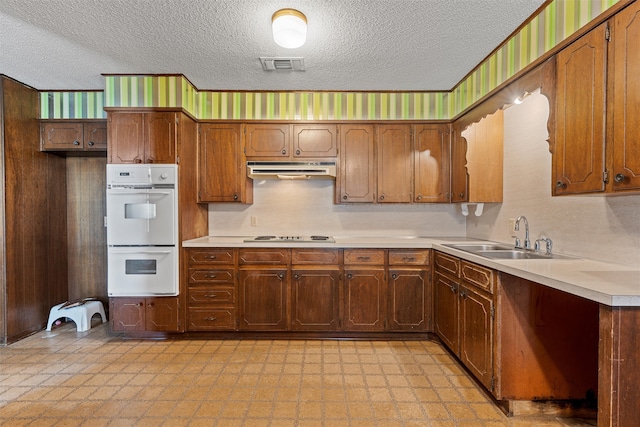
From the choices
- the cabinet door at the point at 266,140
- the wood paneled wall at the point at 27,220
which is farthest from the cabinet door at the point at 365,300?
the wood paneled wall at the point at 27,220

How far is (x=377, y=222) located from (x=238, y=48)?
226cm

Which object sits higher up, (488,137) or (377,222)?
(488,137)

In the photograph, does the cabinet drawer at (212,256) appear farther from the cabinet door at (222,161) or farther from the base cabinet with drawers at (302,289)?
the cabinet door at (222,161)

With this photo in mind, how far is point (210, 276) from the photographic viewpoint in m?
3.10

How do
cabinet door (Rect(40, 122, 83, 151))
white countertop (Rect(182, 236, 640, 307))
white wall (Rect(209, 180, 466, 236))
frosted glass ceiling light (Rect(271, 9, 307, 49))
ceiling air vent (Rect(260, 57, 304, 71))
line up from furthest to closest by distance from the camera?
white wall (Rect(209, 180, 466, 236)) → cabinet door (Rect(40, 122, 83, 151)) → ceiling air vent (Rect(260, 57, 304, 71)) → frosted glass ceiling light (Rect(271, 9, 307, 49)) → white countertop (Rect(182, 236, 640, 307))

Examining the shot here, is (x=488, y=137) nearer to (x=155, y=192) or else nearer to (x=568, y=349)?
(x=568, y=349)

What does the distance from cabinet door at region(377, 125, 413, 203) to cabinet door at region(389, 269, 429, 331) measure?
0.86 metres

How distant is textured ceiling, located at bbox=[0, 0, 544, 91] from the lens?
203 centimetres

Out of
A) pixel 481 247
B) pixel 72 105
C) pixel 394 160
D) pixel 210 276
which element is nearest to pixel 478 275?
pixel 481 247

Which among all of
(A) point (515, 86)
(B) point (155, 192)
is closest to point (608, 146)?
(A) point (515, 86)

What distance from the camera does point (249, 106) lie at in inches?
134

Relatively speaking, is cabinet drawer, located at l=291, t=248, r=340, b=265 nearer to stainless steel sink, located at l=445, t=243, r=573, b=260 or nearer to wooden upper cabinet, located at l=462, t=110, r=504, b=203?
stainless steel sink, located at l=445, t=243, r=573, b=260

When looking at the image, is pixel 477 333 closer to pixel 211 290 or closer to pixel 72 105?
pixel 211 290

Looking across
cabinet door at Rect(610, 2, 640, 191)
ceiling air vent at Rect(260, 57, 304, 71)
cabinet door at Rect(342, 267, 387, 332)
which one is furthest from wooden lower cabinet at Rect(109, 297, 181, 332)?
cabinet door at Rect(610, 2, 640, 191)
